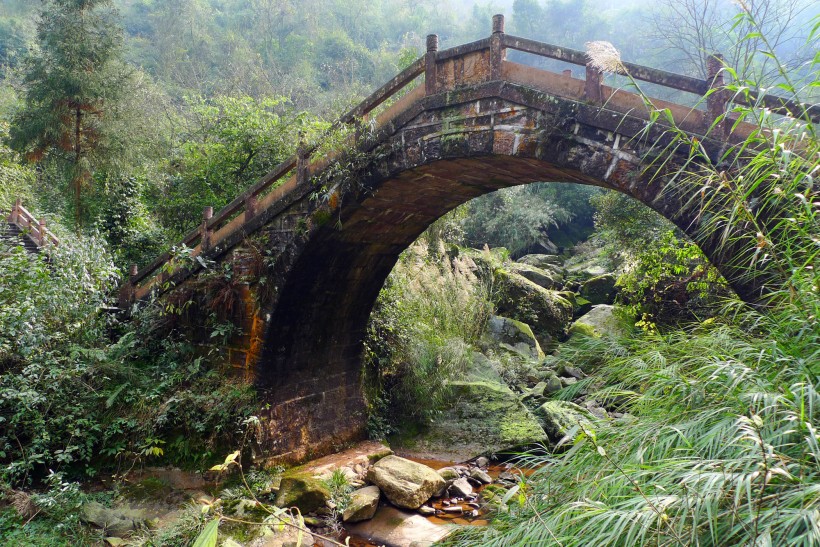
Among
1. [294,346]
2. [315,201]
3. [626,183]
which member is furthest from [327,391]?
[626,183]

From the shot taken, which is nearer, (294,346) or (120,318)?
(294,346)

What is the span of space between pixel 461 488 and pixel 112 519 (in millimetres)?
3741

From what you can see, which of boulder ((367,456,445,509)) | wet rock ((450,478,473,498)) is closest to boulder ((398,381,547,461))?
wet rock ((450,478,473,498))

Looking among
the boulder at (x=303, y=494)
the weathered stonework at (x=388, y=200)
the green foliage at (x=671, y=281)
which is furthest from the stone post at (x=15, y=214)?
the green foliage at (x=671, y=281)

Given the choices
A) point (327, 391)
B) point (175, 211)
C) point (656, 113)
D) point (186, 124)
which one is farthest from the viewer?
point (186, 124)

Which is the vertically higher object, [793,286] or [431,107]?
[431,107]

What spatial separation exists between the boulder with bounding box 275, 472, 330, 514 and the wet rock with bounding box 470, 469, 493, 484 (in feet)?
6.52

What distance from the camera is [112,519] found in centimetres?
534

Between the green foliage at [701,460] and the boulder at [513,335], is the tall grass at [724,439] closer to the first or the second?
the green foliage at [701,460]

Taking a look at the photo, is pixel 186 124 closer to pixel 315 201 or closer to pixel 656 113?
pixel 315 201

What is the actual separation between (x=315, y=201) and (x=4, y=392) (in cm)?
380

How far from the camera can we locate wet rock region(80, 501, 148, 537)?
525 centimetres

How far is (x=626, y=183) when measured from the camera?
4367 millimetres

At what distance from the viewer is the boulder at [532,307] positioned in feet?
42.0
